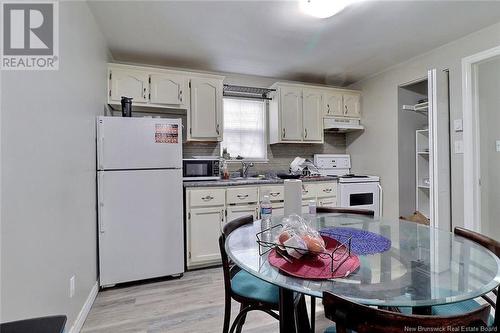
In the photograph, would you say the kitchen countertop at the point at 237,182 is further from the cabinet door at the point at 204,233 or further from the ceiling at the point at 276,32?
the ceiling at the point at 276,32

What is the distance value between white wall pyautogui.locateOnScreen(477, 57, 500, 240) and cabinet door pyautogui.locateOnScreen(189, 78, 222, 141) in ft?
10.4

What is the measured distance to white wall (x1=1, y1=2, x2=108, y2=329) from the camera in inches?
42.9

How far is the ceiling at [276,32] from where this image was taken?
2.19 metres

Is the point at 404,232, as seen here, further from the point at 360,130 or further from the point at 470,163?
the point at 360,130

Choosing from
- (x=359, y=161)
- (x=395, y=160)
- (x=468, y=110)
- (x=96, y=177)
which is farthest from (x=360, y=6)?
(x=96, y=177)

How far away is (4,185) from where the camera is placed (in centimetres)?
104

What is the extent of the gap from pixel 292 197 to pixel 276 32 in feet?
6.19

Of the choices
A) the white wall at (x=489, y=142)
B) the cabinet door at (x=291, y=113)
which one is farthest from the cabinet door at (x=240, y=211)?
the white wall at (x=489, y=142)

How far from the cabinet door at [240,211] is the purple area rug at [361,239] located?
1579 mm

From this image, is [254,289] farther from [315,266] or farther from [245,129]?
[245,129]

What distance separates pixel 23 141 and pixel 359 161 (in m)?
4.18

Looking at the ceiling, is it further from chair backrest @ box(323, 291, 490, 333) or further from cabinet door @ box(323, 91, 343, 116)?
chair backrest @ box(323, 291, 490, 333)

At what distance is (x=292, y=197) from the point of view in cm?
158

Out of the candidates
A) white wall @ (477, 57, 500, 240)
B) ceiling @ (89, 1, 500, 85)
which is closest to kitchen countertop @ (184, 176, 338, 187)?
ceiling @ (89, 1, 500, 85)
